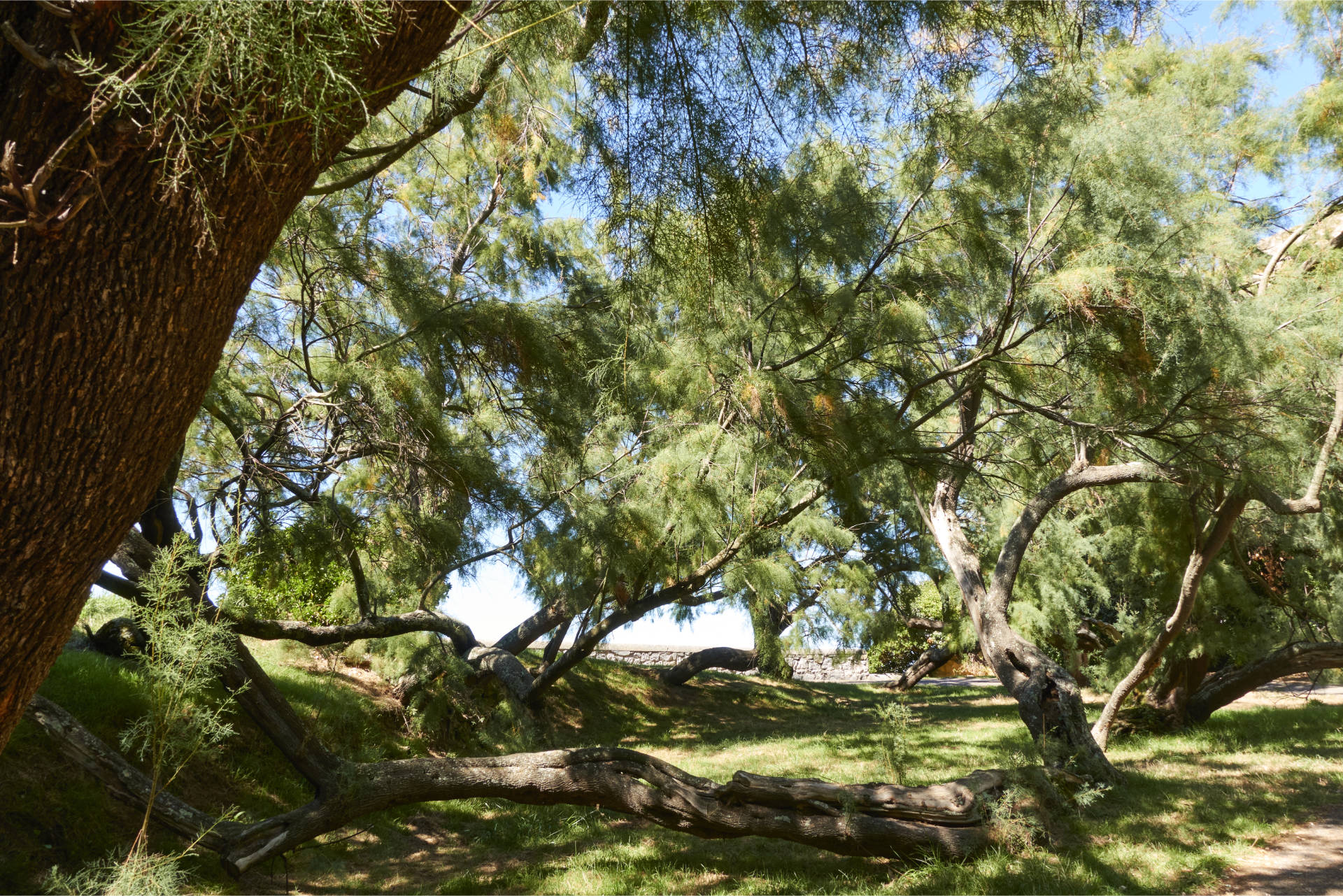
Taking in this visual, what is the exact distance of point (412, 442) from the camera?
3.80 meters

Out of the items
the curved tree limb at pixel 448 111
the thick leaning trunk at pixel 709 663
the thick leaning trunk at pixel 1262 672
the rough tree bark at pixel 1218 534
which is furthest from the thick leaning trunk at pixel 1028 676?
the thick leaning trunk at pixel 709 663

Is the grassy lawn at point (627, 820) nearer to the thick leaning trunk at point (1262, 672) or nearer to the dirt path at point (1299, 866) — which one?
the dirt path at point (1299, 866)

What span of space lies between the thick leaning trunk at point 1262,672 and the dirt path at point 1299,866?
8.88 ft

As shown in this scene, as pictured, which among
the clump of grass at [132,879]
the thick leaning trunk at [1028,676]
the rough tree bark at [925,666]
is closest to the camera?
the clump of grass at [132,879]

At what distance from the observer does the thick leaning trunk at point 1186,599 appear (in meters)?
5.75

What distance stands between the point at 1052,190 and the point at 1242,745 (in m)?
5.21

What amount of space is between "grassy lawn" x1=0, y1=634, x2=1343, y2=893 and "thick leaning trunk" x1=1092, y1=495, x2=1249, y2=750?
38 cm

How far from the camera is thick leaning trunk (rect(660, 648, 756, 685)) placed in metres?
11.9

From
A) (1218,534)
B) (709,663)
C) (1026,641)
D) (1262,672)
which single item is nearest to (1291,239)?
(1218,534)

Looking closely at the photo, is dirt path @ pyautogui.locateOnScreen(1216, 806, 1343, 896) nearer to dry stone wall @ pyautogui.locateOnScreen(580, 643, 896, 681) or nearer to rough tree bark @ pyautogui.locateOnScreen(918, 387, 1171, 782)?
rough tree bark @ pyautogui.locateOnScreen(918, 387, 1171, 782)

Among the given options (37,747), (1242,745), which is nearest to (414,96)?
(37,747)

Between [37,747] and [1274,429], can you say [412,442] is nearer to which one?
[37,747]

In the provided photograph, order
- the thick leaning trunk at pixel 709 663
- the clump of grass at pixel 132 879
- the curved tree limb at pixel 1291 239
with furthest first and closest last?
the thick leaning trunk at pixel 709 663
the curved tree limb at pixel 1291 239
the clump of grass at pixel 132 879

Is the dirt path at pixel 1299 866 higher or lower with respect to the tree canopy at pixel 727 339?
lower
